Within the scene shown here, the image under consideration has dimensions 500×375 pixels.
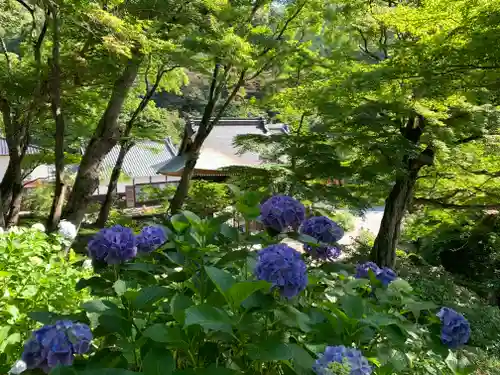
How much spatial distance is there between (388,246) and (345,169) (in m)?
1.65

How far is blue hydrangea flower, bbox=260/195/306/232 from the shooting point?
1320 millimetres

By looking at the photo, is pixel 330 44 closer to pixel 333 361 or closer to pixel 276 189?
pixel 276 189

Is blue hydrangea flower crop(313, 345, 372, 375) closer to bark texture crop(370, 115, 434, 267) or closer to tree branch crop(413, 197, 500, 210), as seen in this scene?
bark texture crop(370, 115, 434, 267)

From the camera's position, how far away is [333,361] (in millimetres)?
850

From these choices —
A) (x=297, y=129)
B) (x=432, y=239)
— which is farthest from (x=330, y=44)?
(x=432, y=239)

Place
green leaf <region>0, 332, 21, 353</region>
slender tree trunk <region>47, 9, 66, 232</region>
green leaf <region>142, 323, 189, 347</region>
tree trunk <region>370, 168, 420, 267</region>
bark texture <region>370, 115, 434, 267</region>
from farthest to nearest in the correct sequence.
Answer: tree trunk <region>370, 168, 420, 267</region> → bark texture <region>370, 115, 434, 267</region> → slender tree trunk <region>47, 9, 66, 232</region> → green leaf <region>0, 332, 21, 353</region> → green leaf <region>142, 323, 189, 347</region>

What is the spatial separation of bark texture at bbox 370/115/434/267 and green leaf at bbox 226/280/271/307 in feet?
18.1

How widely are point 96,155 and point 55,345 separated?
521 centimetres

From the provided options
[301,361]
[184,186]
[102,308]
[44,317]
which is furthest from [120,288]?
[184,186]

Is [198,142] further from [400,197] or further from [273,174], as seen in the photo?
[400,197]

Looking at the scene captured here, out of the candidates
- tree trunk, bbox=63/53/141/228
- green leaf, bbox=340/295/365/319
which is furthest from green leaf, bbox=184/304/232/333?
tree trunk, bbox=63/53/141/228

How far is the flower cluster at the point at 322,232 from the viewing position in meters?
1.40

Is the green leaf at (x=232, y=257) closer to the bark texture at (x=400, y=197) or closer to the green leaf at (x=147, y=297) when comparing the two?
the green leaf at (x=147, y=297)

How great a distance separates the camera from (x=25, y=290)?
165 centimetres
